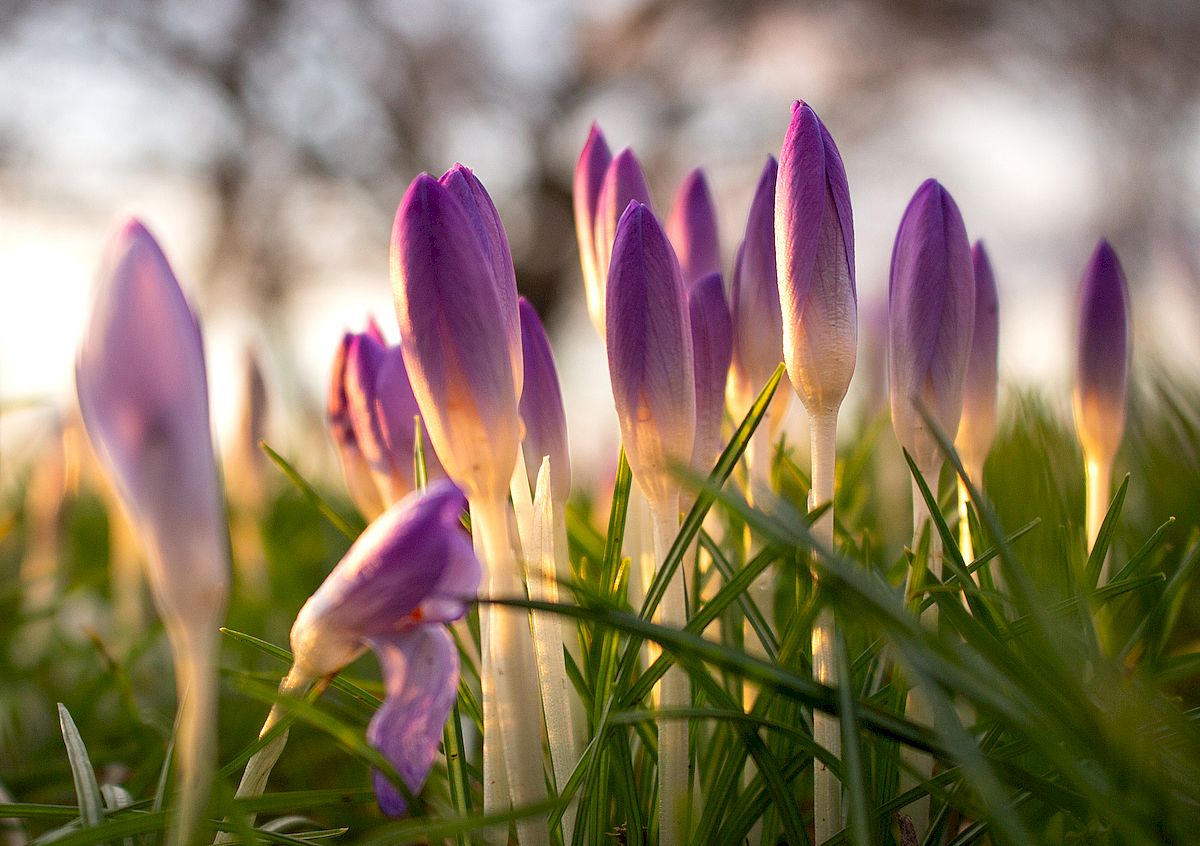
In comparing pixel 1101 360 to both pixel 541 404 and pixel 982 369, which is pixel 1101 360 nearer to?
pixel 982 369

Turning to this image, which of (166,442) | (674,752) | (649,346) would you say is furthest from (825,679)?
(166,442)

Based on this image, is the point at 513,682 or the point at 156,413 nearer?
the point at 156,413

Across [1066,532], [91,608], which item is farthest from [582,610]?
[91,608]

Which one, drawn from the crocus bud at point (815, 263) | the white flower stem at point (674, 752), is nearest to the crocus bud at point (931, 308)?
the crocus bud at point (815, 263)

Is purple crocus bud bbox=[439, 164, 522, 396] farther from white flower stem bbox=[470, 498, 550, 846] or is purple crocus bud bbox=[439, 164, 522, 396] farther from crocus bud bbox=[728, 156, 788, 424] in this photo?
crocus bud bbox=[728, 156, 788, 424]

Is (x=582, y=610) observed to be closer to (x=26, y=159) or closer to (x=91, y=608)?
(x=91, y=608)
